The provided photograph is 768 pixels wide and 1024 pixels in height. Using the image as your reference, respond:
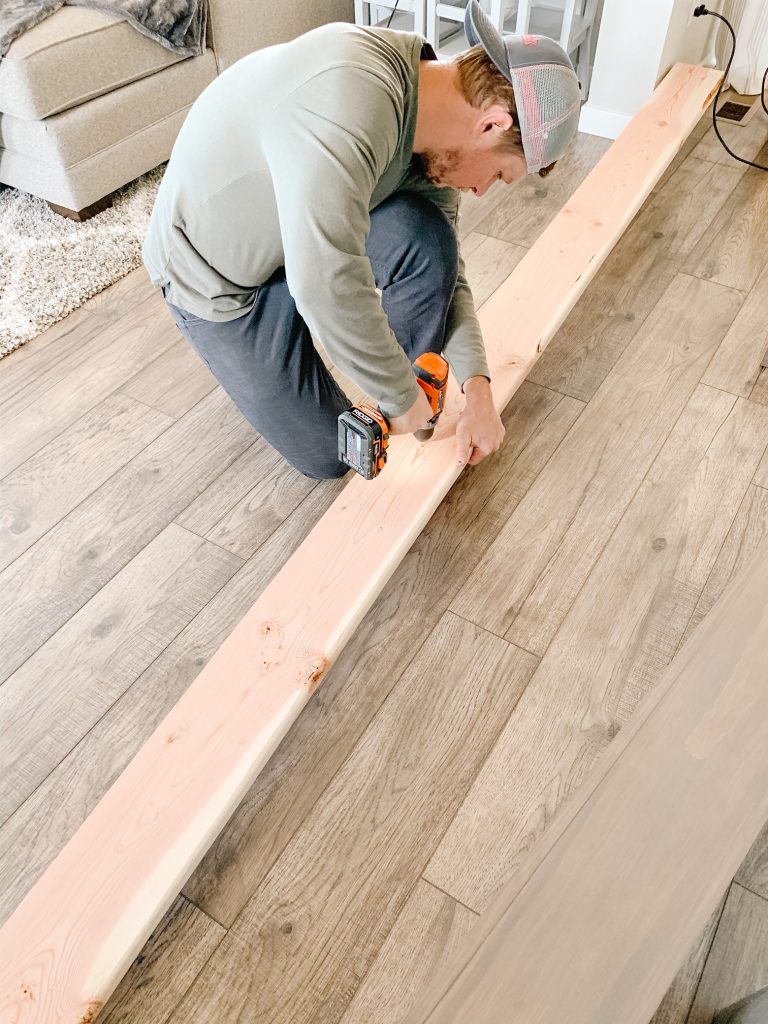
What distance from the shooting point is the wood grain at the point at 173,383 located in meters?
1.93

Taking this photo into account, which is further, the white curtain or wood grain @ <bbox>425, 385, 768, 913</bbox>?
the white curtain

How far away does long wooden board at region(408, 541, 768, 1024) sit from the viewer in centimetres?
73

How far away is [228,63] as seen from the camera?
2.73 m

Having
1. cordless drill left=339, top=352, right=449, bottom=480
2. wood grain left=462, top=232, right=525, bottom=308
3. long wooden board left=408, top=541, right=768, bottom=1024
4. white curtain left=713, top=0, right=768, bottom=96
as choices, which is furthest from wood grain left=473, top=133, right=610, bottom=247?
long wooden board left=408, top=541, right=768, bottom=1024

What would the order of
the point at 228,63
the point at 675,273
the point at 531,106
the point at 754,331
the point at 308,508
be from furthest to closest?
the point at 228,63 < the point at 675,273 < the point at 754,331 < the point at 308,508 < the point at 531,106

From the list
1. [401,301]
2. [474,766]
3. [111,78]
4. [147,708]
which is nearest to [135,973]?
[147,708]

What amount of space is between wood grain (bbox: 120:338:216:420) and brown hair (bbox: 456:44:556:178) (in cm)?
104

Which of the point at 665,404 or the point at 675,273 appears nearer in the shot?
the point at 665,404

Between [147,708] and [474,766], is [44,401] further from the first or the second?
[474,766]

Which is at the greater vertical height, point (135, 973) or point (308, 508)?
point (308, 508)

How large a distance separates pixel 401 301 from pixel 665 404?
739 mm

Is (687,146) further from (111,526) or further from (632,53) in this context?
(111,526)

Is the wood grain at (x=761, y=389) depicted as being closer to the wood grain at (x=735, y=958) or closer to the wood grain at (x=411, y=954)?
the wood grain at (x=735, y=958)

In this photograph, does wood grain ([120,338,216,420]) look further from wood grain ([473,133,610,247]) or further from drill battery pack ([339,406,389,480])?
wood grain ([473,133,610,247])
